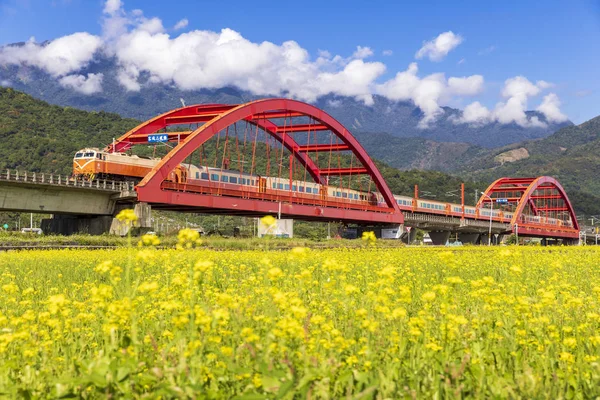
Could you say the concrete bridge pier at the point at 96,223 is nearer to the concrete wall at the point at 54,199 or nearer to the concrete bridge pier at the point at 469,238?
the concrete wall at the point at 54,199

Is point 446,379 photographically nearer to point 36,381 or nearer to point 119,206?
point 36,381

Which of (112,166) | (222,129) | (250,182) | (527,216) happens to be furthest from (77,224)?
(527,216)

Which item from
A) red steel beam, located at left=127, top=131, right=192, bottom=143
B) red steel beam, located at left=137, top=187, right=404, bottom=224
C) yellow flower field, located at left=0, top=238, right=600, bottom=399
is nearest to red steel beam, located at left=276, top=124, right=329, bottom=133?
red steel beam, located at left=137, top=187, right=404, bottom=224

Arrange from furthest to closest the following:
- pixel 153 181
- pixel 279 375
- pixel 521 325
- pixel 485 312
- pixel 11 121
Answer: pixel 11 121, pixel 153 181, pixel 485 312, pixel 521 325, pixel 279 375

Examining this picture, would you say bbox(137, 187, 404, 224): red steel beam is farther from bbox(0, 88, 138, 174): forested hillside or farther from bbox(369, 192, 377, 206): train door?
bbox(0, 88, 138, 174): forested hillside

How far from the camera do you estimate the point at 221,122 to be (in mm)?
46094

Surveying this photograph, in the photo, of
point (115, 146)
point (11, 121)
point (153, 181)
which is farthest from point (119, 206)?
point (11, 121)

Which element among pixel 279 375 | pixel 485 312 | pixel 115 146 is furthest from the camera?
pixel 115 146

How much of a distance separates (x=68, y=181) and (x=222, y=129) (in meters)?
12.4

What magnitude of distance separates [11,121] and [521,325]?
100916mm

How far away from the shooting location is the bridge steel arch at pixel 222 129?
138 ft

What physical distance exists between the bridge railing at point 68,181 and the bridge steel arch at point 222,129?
2.21 metres

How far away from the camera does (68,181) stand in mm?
39750

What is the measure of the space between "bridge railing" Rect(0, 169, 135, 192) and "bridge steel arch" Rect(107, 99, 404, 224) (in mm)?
2210
